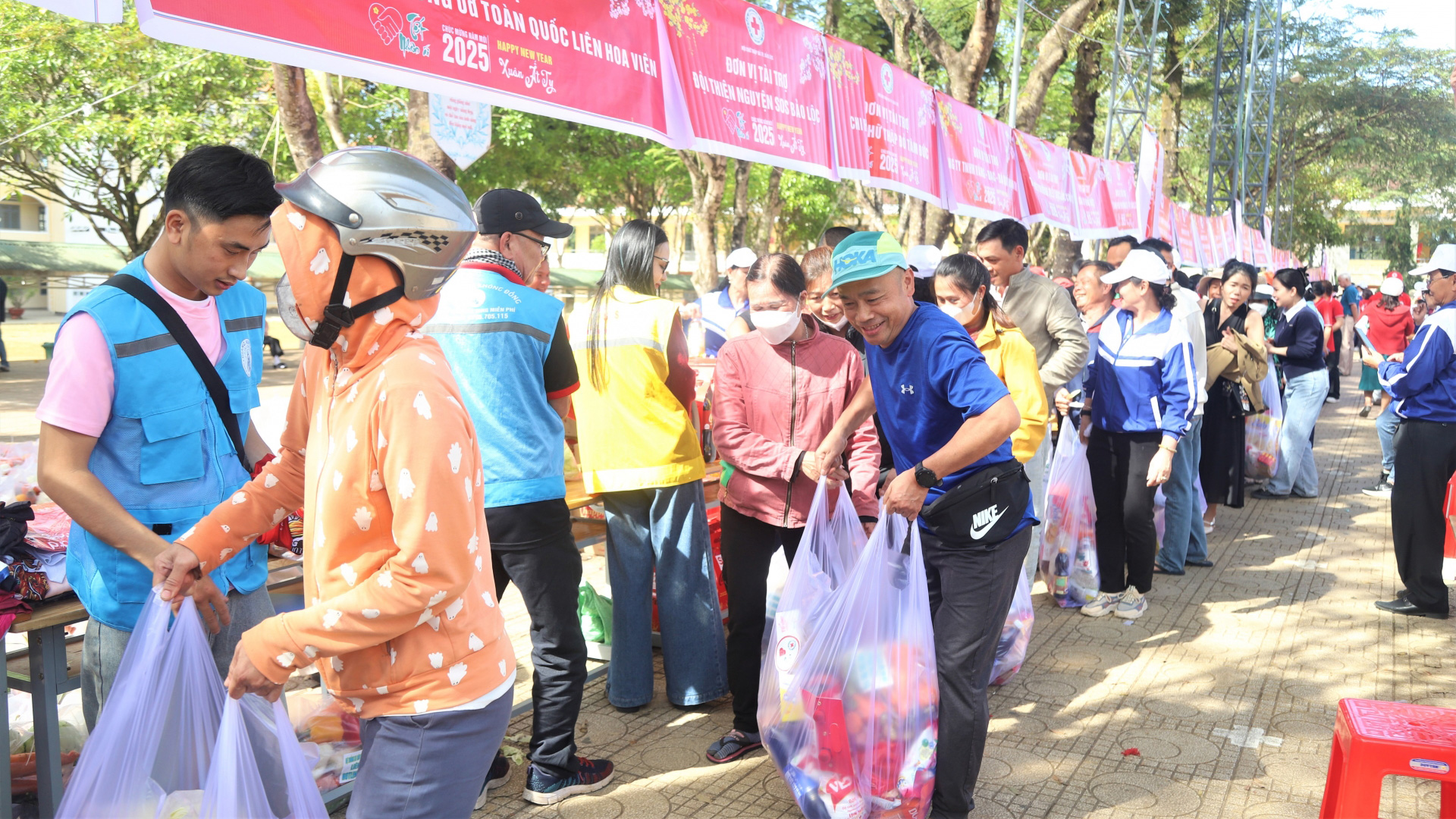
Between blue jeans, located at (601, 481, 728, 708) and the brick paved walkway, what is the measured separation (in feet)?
0.44

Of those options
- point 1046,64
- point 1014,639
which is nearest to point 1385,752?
point 1014,639

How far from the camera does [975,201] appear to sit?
6.97m

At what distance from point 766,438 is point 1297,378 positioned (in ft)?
23.3

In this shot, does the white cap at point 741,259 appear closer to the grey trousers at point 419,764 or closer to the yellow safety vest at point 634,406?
the yellow safety vest at point 634,406

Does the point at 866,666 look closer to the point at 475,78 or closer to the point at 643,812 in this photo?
the point at 643,812

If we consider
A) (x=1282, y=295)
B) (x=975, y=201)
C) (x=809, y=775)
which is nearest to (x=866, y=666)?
(x=809, y=775)

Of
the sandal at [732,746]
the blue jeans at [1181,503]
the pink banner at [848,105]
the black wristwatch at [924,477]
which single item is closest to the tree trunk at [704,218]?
the blue jeans at [1181,503]

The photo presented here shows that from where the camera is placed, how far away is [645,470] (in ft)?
13.0

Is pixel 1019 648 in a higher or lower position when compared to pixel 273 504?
lower

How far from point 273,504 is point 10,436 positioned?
37.3 feet

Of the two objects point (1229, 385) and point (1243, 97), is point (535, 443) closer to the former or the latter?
point (1229, 385)

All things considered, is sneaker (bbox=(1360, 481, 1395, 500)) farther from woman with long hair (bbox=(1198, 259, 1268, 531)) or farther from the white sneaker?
the white sneaker

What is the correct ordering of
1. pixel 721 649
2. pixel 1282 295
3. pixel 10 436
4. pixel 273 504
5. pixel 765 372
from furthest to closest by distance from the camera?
pixel 10 436
pixel 1282 295
pixel 721 649
pixel 765 372
pixel 273 504

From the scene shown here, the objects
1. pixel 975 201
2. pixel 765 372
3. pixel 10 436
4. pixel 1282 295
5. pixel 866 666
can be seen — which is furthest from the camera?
pixel 10 436
